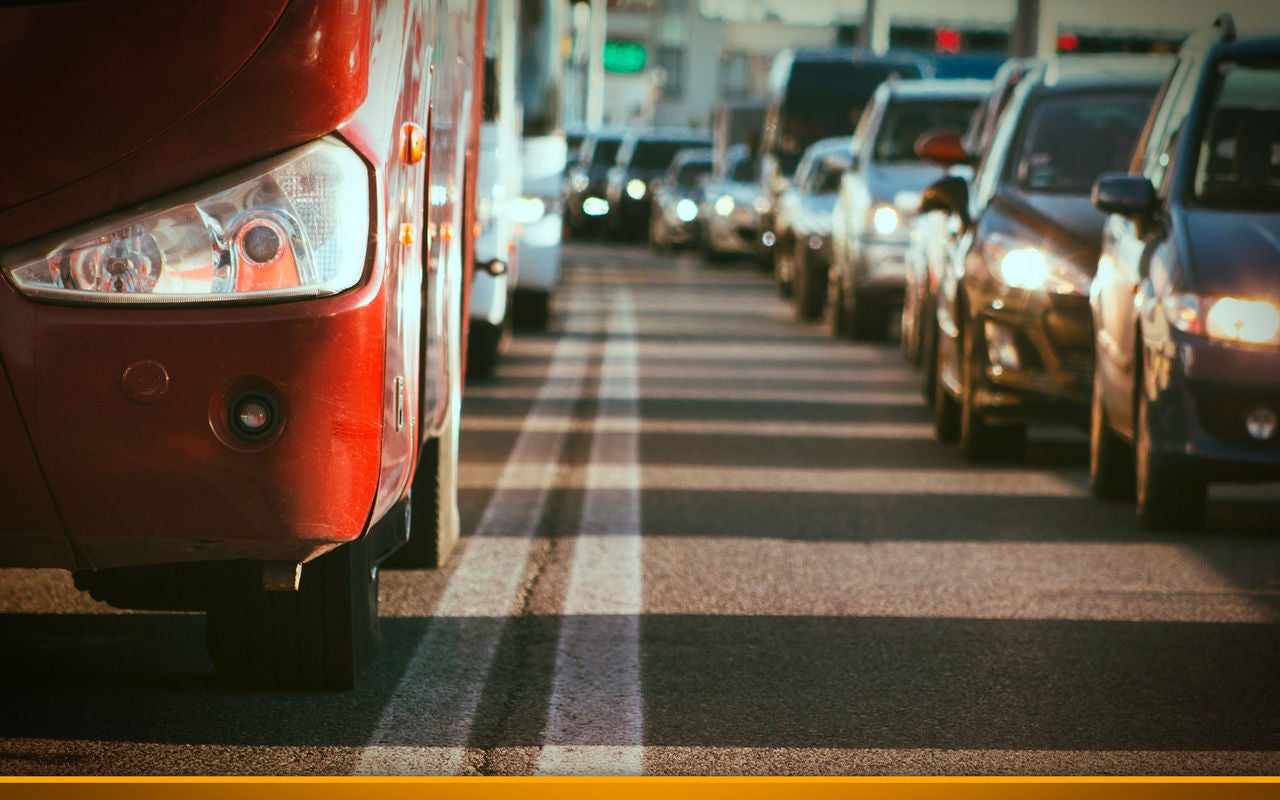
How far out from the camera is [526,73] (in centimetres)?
1510

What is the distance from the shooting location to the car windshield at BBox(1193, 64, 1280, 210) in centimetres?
871

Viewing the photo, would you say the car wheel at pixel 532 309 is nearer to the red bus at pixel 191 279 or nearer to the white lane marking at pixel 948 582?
the white lane marking at pixel 948 582

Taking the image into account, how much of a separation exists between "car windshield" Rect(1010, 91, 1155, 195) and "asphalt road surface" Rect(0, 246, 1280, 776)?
4.49 ft

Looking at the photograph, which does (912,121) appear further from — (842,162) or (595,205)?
(595,205)

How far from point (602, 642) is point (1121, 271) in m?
3.49

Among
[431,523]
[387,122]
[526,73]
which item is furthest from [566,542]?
[526,73]

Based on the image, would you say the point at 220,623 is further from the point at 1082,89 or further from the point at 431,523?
the point at 1082,89

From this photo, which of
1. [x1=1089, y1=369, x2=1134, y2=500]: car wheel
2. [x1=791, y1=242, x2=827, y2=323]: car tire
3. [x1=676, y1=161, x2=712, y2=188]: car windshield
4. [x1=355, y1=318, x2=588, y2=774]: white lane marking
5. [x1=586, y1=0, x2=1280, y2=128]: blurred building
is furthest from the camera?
[x1=586, y1=0, x2=1280, y2=128]: blurred building

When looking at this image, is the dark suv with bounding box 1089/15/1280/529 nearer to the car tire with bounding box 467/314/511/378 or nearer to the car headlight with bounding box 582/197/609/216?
the car tire with bounding box 467/314/511/378

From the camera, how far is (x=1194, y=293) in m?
8.12

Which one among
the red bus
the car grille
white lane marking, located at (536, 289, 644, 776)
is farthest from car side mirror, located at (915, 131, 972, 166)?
the red bus

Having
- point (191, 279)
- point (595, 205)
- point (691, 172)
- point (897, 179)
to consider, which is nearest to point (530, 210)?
point (897, 179)

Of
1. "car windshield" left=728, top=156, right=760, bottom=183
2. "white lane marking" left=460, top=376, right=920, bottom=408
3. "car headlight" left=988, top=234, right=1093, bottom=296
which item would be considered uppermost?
"car headlight" left=988, top=234, right=1093, bottom=296

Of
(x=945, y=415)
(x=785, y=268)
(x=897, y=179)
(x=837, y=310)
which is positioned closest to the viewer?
(x=945, y=415)
